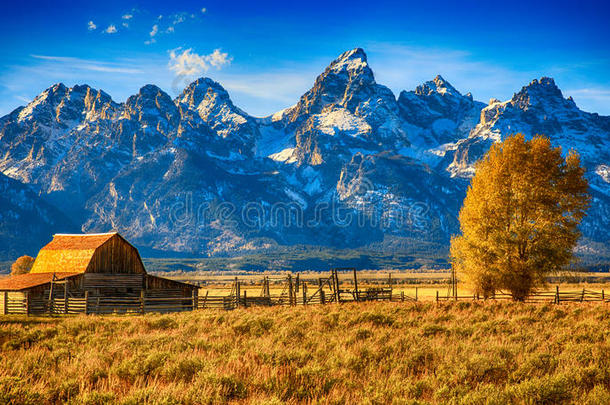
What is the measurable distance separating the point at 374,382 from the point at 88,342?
1084 cm

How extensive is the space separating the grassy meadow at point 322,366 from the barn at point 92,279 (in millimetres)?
23523

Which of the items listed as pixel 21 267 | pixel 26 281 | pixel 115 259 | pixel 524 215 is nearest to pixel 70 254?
pixel 115 259

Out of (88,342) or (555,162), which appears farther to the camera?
(555,162)

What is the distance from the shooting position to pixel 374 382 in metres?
10.8

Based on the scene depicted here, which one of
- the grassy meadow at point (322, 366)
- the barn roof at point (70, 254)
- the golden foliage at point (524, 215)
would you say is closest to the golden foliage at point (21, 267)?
the barn roof at point (70, 254)

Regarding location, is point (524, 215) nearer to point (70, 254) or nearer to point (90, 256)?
point (90, 256)

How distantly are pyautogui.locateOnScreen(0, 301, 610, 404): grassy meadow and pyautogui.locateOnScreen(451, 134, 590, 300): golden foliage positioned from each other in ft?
38.7

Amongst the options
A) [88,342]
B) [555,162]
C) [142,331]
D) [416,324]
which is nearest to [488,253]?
[555,162]

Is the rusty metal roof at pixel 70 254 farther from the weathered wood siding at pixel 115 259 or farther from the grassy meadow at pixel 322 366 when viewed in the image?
the grassy meadow at pixel 322 366

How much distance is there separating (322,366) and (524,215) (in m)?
23.4

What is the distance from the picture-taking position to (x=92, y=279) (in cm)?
4591

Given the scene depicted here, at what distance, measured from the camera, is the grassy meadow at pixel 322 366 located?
987 cm

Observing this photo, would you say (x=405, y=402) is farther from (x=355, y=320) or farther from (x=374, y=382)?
(x=355, y=320)

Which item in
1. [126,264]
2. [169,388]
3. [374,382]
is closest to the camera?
[169,388]
